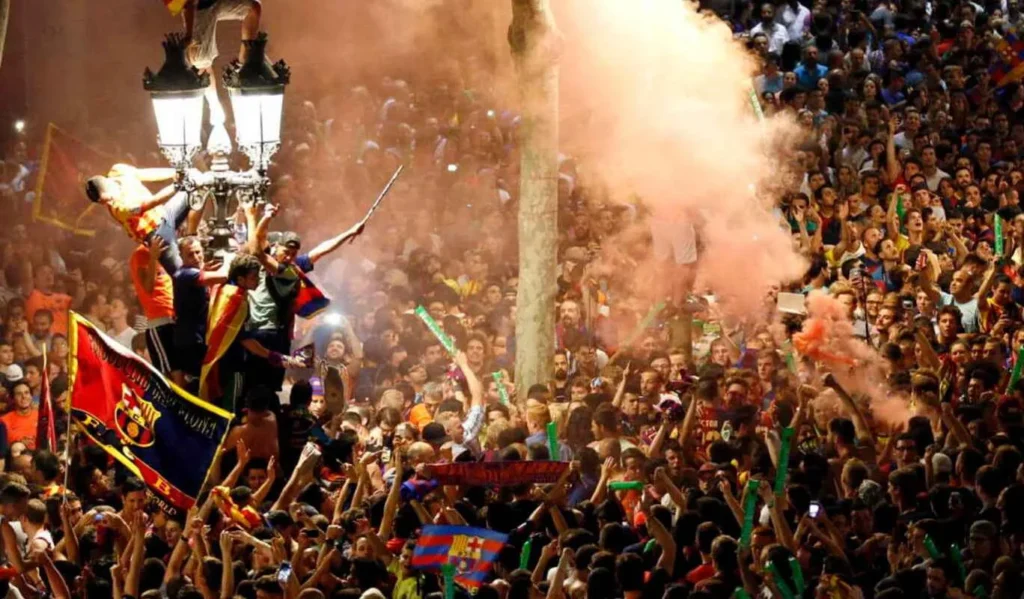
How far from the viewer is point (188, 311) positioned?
13047 mm

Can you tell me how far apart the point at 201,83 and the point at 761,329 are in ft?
16.7

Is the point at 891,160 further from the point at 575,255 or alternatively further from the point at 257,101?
the point at 257,101

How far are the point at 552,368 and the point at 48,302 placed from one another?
3848 millimetres

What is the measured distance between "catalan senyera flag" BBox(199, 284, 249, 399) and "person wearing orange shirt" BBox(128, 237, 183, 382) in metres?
0.26

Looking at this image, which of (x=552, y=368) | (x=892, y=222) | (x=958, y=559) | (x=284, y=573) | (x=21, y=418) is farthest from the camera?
(x=892, y=222)

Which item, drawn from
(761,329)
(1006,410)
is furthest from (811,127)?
(1006,410)

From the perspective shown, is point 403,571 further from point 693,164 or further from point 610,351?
point 693,164

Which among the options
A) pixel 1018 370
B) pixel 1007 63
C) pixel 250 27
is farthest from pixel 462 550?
pixel 1007 63

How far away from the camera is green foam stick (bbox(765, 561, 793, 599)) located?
10.1 meters

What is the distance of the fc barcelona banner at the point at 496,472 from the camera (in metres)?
11.7

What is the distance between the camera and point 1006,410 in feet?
42.2

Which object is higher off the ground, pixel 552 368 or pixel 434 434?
pixel 552 368

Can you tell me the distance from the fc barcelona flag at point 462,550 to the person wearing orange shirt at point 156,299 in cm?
291

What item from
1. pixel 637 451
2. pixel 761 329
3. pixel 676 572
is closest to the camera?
pixel 676 572
